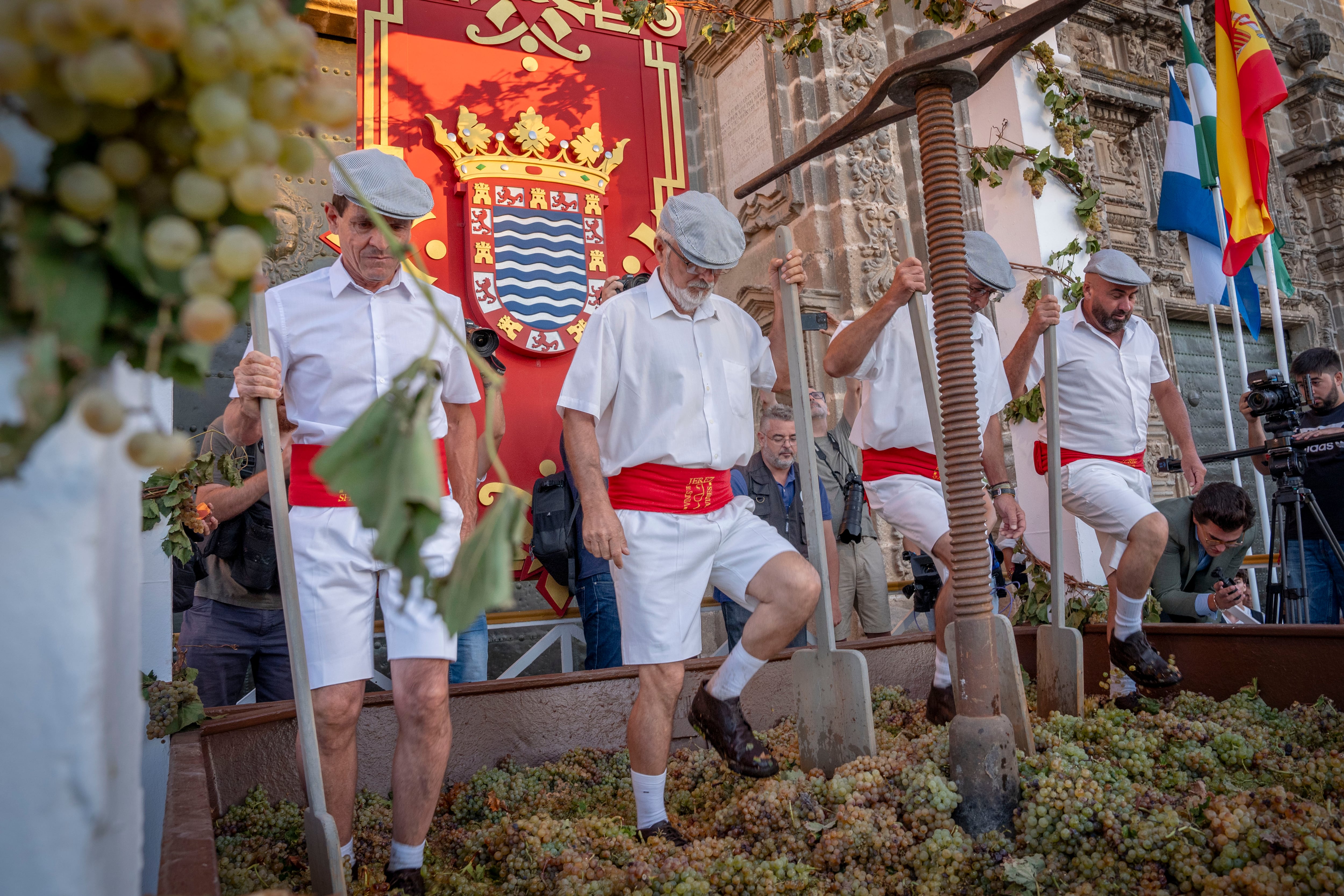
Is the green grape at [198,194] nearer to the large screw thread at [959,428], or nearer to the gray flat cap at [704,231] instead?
the large screw thread at [959,428]

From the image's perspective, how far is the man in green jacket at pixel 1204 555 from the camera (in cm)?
426

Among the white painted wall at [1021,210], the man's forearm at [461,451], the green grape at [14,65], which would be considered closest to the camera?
the green grape at [14,65]

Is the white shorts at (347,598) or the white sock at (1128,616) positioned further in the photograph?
the white sock at (1128,616)

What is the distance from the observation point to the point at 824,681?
9.11ft

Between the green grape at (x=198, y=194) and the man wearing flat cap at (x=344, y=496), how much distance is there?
1659 millimetres

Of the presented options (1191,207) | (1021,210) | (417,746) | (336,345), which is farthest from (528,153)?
(1191,207)

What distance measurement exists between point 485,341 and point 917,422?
207cm

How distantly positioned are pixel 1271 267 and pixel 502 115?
17.3 ft

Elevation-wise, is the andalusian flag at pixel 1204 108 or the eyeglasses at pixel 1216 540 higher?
the andalusian flag at pixel 1204 108

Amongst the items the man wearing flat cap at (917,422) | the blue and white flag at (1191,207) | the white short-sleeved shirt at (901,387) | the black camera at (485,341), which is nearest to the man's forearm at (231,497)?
the black camera at (485,341)

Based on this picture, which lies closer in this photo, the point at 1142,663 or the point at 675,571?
the point at 675,571

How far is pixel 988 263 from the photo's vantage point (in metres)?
3.52

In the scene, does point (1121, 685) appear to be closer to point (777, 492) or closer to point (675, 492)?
point (777, 492)

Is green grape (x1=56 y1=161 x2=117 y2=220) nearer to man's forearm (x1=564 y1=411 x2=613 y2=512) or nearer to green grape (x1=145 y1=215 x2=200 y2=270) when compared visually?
green grape (x1=145 y1=215 x2=200 y2=270)
